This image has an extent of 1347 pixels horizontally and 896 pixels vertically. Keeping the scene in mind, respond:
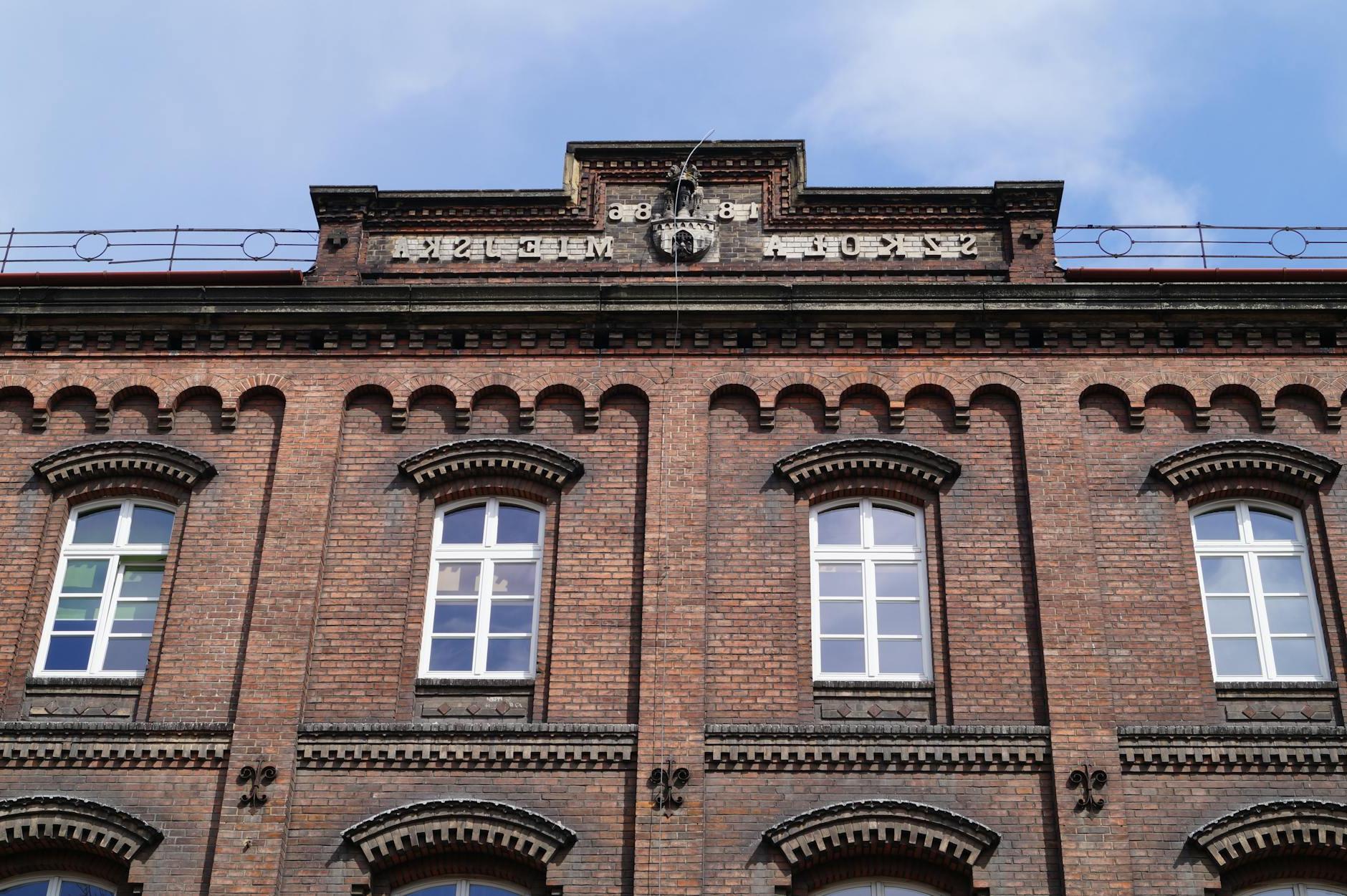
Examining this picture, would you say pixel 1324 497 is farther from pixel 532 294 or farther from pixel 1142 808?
pixel 532 294

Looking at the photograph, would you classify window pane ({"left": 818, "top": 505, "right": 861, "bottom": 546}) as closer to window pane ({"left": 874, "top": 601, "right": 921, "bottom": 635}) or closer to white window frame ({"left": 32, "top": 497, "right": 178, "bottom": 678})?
window pane ({"left": 874, "top": 601, "right": 921, "bottom": 635})

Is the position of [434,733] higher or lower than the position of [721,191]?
lower

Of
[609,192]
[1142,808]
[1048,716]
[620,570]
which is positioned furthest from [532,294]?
[1142,808]

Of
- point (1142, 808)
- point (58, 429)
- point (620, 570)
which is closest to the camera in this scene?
point (1142, 808)

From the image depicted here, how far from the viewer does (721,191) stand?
1808 centimetres

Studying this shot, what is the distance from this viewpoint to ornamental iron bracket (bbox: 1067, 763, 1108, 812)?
558 inches

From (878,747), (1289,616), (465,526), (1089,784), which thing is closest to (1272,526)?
(1289,616)

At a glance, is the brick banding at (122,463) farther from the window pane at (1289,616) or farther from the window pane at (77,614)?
the window pane at (1289,616)

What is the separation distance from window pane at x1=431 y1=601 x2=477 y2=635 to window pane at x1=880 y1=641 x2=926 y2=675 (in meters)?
4.03

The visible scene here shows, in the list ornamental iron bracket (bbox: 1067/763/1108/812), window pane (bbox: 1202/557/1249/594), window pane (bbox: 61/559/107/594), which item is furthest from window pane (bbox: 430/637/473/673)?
window pane (bbox: 1202/557/1249/594)

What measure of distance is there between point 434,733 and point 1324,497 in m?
9.12

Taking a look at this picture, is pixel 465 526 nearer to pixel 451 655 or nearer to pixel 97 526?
pixel 451 655

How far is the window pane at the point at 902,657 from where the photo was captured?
50.0 ft

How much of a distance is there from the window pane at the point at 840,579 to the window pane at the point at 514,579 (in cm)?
288
